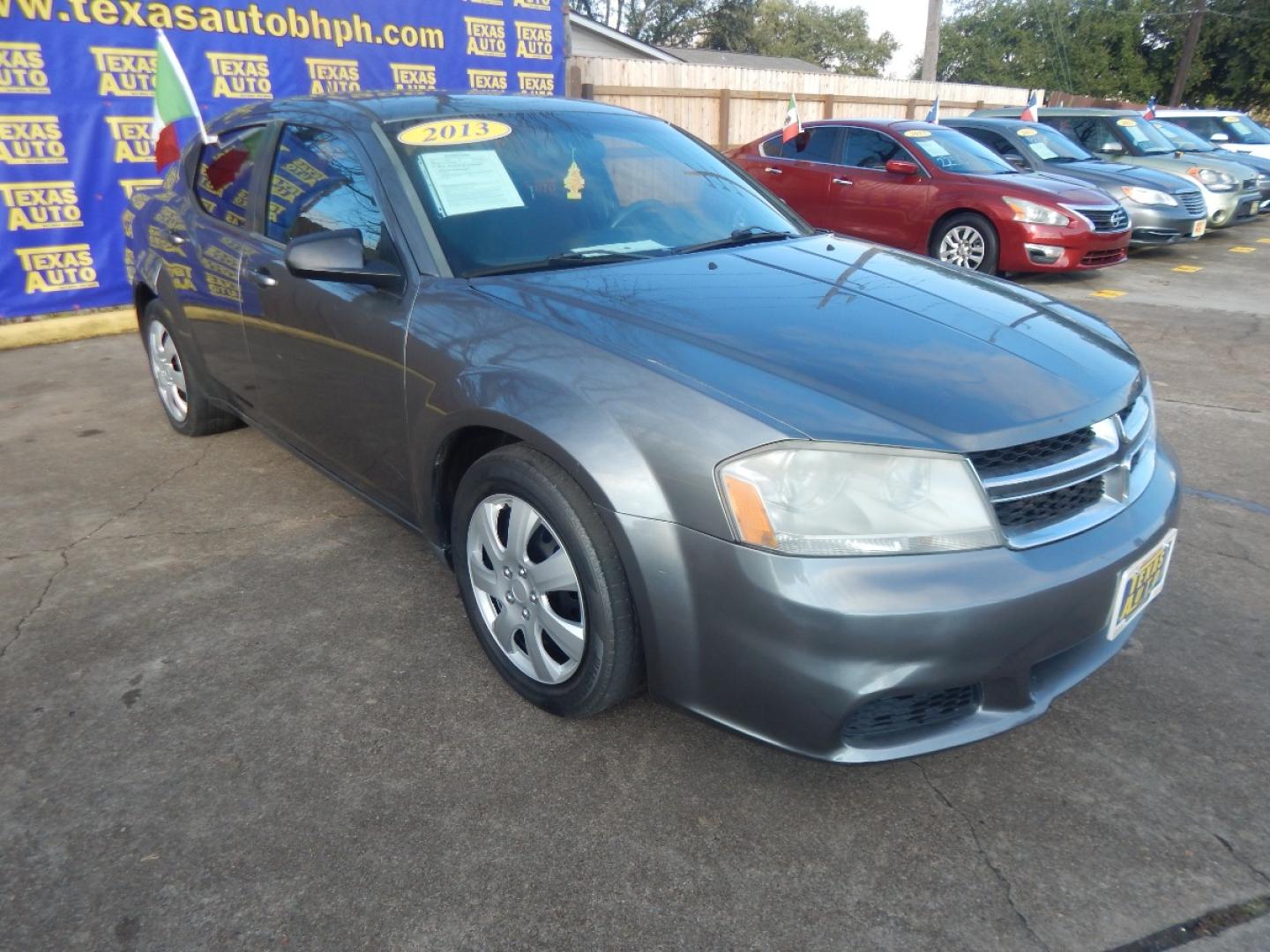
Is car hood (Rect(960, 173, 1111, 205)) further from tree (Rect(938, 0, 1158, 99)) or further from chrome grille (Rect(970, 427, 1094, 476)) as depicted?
tree (Rect(938, 0, 1158, 99))

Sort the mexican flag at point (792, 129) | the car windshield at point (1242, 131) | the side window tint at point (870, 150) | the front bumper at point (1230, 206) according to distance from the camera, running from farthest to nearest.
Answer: the car windshield at point (1242, 131)
the front bumper at point (1230, 206)
the mexican flag at point (792, 129)
the side window tint at point (870, 150)

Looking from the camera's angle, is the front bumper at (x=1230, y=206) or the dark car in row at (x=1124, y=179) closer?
the dark car in row at (x=1124, y=179)

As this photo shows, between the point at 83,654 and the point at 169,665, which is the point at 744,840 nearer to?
the point at 169,665

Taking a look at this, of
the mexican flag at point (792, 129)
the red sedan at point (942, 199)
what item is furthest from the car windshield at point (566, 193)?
the mexican flag at point (792, 129)

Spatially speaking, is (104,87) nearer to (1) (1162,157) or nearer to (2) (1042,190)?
(2) (1042,190)

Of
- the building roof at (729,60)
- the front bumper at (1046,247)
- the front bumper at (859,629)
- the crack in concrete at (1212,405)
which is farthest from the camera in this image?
the building roof at (729,60)

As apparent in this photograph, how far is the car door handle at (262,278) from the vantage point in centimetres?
326

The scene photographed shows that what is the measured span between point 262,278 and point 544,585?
1798 millimetres

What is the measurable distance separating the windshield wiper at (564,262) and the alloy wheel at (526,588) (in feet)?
2.21

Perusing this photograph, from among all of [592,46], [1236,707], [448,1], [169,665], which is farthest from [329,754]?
[592,46]

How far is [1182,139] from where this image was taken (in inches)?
509

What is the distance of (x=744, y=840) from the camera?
207 centimetres

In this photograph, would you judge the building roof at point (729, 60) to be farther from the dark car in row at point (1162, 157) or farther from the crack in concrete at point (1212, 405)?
the crack in concrete at point (1212, 405)

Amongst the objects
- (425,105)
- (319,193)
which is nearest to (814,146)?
(425,105)
